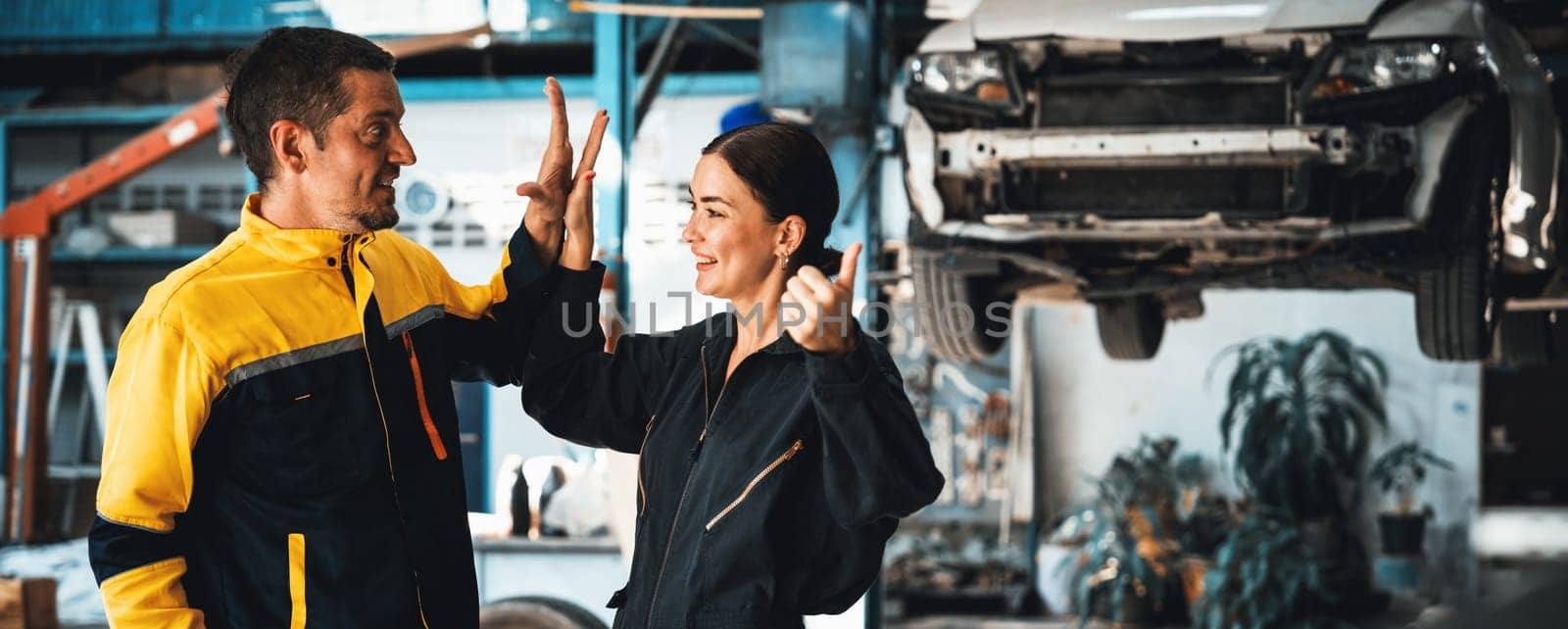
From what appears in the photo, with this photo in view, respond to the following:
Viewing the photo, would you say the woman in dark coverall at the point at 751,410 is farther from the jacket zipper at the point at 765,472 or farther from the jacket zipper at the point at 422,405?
the jacket zipper at the point at 422,405

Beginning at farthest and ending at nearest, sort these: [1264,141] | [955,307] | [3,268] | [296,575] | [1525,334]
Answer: [3,268] < [1525,334] < [955,307] < [1264,141] < [296,575]

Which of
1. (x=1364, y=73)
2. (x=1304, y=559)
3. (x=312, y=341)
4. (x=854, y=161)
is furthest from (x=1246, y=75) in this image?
(x=1304, y=559)

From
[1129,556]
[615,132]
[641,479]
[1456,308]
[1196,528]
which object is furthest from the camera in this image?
[1196,528]

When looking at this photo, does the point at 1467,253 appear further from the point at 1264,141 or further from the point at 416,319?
the point at 416,319

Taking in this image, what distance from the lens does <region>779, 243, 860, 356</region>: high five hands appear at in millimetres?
1649

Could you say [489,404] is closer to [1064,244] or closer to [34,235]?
[34,235]

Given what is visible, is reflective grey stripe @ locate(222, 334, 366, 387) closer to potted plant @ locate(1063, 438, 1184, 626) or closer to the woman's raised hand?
the woman's raised hand

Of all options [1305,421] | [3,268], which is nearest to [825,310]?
[1305,421]

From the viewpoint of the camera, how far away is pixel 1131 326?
6.14 m

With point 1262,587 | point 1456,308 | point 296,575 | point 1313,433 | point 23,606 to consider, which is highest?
point 1456,308

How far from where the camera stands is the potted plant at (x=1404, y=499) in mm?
8891

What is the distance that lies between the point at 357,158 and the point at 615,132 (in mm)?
4875

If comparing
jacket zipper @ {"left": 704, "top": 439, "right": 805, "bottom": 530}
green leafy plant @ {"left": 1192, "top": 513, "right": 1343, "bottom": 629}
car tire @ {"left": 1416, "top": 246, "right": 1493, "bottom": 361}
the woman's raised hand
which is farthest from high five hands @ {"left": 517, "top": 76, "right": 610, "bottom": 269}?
green leafy plant @ {"left": 1192, "top": 513, "right": 1343, "bottom": 629}

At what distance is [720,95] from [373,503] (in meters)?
8.50
